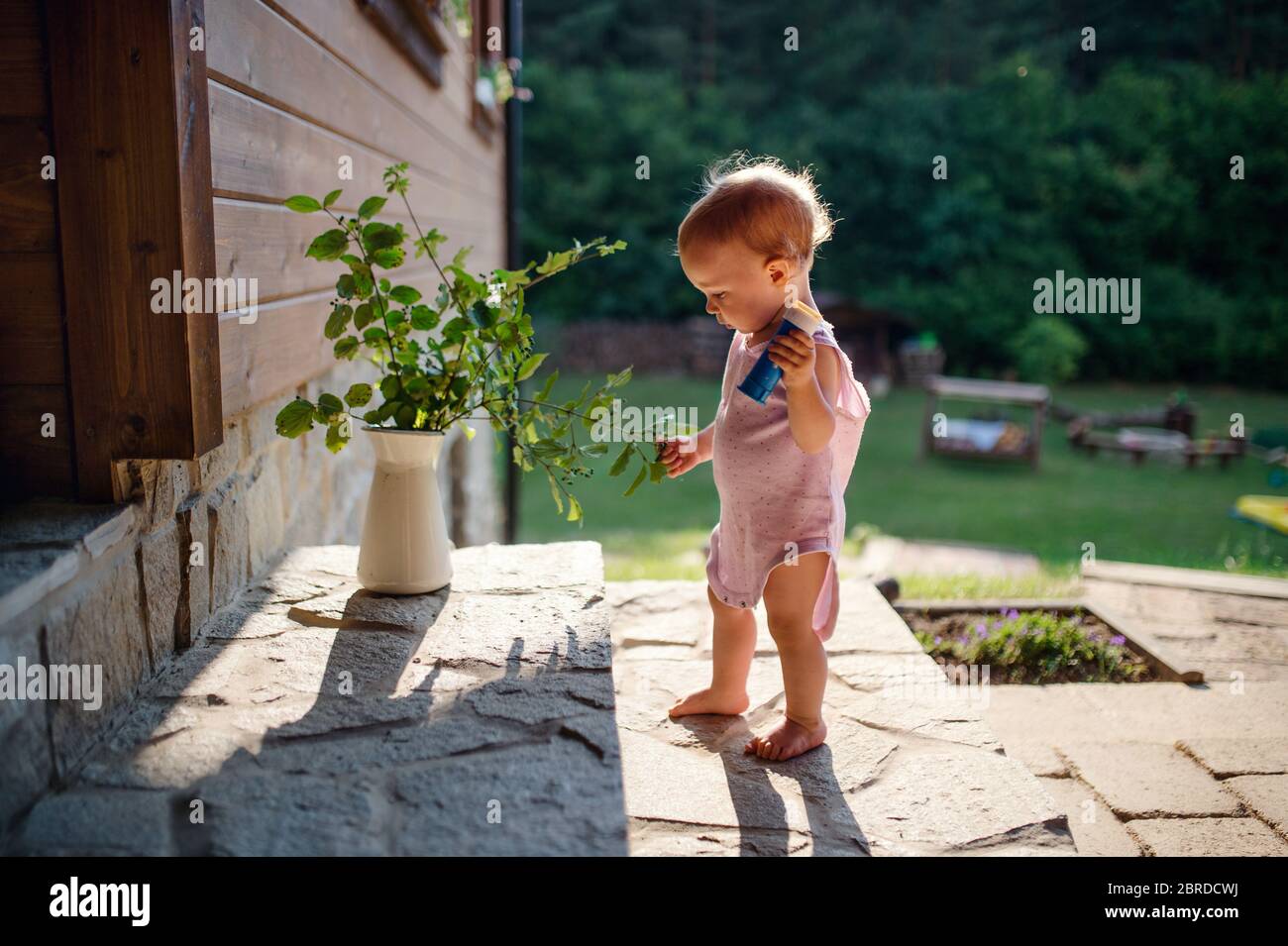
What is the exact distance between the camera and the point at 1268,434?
9.84 m

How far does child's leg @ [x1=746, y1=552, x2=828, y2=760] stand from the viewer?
2.09m

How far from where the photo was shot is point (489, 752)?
5.43 ft

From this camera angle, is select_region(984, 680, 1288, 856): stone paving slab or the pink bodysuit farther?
select_region(984, 680, 1288, 856): stone paving slab

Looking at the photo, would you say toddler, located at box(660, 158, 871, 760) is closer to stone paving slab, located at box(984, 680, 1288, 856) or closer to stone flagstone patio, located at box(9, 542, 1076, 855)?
stone flagstone patio, located at box(9, 542, 1076, 855)

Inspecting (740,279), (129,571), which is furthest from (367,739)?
(740,279)

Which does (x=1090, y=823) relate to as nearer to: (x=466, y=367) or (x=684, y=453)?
(x=684, y=453)

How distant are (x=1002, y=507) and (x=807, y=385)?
24.9 feet

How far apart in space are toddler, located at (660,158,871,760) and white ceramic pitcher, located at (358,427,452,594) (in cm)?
63

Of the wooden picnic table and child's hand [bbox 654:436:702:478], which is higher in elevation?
child's hand [bbox 654:436:702:478]

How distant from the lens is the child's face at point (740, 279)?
203cm

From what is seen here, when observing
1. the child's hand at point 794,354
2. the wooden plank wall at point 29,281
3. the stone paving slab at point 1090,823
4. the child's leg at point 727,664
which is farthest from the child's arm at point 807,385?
the wooden plank wall at point 29,281

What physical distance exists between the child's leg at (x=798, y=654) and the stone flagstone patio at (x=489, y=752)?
47mm

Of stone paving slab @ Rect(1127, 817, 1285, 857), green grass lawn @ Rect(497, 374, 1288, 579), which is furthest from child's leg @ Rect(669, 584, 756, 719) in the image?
green grass lawn @ Rect(497, 374, 1288, 579)

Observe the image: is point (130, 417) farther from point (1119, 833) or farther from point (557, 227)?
point (557, 227)
